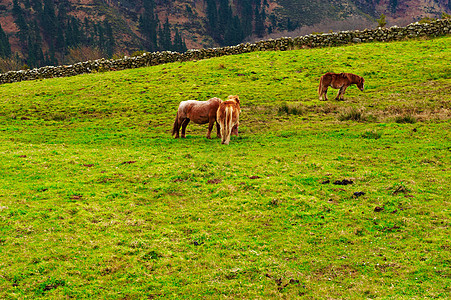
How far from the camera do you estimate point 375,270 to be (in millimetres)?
7855

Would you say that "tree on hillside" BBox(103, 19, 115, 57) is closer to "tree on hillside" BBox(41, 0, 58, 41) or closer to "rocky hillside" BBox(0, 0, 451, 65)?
"rocky hillside" BBox(0, 0, 451, 65)

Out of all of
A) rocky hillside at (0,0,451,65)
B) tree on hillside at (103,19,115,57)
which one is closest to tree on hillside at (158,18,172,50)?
rocky hillside at (0,0,451,65)

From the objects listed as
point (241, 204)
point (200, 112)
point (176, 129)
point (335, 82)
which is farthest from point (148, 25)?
point (241, 204)

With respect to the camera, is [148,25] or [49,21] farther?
[148,25]

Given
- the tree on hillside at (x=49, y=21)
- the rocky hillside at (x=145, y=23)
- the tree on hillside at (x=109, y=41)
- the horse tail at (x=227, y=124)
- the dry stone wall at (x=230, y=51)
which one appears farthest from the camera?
the tree on hillside at (x=49, y=21)

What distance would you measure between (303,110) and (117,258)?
18118 mm

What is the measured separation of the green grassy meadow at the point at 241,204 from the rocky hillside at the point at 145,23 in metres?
116

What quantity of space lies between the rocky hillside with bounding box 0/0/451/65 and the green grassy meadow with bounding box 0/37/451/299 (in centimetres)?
11615

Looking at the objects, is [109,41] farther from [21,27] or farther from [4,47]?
[4,47]

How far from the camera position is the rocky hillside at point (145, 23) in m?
142

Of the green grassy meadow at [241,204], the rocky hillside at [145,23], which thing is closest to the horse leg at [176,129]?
the green grassy meadow at [241,204]

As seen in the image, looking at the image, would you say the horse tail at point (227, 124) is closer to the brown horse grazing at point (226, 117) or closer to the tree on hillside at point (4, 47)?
the brown horse grazing at point (226, 117)

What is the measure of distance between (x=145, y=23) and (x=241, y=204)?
177 m

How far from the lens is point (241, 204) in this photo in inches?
449
